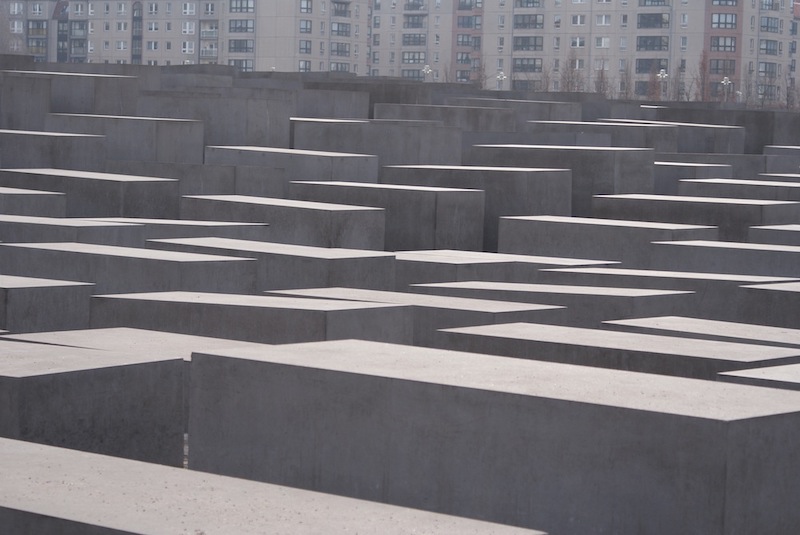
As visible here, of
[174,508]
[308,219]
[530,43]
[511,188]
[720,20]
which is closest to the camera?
[174,508]

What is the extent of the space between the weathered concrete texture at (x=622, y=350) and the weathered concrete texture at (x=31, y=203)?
677 cm

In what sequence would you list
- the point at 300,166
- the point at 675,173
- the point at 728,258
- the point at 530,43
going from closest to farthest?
1. the point at 728,258
2. the point at 300,166
3. the point at 675,173
4. the point at 530,43

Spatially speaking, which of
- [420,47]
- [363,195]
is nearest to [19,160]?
[363,195]

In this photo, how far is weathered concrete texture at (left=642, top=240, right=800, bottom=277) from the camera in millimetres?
11773

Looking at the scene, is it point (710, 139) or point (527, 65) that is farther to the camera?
point (527, 65)

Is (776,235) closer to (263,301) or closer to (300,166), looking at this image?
(300,166)

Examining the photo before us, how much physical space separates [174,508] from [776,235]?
32.2 feet

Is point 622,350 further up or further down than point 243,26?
further down

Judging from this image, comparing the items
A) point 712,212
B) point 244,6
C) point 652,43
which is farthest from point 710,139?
point 244,6

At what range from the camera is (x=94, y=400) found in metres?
6.21

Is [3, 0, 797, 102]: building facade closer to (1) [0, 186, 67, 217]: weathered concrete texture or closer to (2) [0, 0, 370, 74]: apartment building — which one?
(2) [0, 0, 370, 74]: apartment building

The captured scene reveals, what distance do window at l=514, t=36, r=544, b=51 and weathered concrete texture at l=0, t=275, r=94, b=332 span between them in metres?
104

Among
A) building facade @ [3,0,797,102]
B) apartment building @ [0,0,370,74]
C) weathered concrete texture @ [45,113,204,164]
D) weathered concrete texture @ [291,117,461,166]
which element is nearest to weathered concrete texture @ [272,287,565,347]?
weathered concrete texture @ [45,113,204,164]

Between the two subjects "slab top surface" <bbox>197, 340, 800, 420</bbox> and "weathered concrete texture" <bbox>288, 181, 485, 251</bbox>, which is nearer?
"slab top surface" <bbox>197, 340, 800, 420</bbox>
